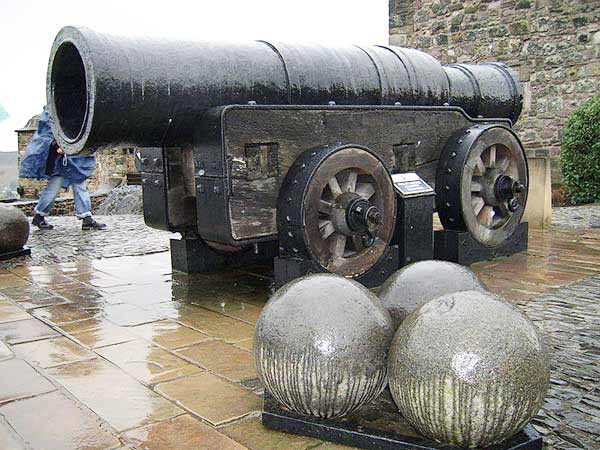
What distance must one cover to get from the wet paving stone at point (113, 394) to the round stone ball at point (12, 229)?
11.0 ft

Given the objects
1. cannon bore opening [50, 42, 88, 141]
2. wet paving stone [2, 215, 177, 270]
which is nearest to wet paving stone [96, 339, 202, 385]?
cannon bore opening [50, 42, 88, 141]

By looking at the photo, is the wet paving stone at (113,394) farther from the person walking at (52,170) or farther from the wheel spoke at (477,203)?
the person walking at (52,170)

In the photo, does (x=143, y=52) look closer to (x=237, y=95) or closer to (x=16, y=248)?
(x=237, y=95)

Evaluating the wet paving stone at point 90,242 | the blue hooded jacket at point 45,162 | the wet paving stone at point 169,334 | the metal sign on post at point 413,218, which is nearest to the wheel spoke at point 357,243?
the metal sign on post at point 413,218

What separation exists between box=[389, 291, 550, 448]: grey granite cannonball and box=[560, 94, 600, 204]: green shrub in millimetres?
9677

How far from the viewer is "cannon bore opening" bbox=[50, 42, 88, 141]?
4.21 meters

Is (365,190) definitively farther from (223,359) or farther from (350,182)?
(223,359)

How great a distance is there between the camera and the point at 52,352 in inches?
134

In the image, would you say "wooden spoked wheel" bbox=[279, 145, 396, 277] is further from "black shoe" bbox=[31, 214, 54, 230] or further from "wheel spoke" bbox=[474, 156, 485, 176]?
"black shoe" bbox=[31, 214, 54, 230]

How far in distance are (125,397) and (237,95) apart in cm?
211

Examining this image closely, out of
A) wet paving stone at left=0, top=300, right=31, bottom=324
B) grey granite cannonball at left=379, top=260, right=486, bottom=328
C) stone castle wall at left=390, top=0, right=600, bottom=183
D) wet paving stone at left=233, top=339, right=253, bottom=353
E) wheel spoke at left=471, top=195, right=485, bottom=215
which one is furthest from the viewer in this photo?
stone castle wall at left=390, top=0, right=600, bottom=183

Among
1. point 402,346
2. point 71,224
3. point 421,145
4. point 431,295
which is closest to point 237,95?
point 421,145

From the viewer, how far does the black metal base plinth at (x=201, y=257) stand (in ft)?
17.1

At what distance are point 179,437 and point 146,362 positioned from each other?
0.87 m
